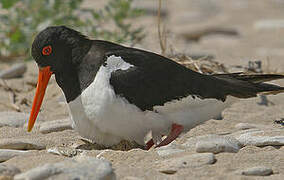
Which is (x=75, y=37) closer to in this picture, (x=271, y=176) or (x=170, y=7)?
(x=271, y=176)

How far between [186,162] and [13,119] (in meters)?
2.07

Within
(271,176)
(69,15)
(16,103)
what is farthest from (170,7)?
(271,176)

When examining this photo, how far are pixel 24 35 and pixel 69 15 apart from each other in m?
0.64

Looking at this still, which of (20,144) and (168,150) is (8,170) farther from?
(168,150)

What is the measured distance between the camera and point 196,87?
169 inches

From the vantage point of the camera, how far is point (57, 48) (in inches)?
165

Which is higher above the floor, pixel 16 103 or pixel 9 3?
pixel 9 3

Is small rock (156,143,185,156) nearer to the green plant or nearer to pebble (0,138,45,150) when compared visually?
pebble (0,138,45,150)

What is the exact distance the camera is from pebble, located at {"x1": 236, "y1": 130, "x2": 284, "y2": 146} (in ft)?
12.9

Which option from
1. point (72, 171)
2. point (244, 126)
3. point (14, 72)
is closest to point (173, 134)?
point (244, 126)

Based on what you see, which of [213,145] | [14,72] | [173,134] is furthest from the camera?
[14,72]

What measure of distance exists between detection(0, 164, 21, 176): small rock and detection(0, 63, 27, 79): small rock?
11.9ft

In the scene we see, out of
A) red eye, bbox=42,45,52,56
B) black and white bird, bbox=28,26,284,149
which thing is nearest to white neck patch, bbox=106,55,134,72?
black and white bird, bbox=28,26,284,149

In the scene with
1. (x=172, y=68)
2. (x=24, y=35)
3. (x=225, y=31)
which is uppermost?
(x=172, y=68)
